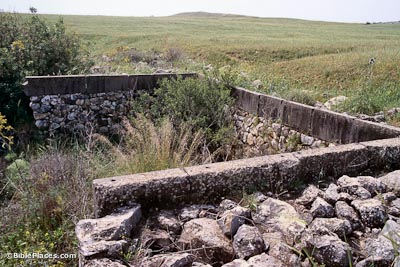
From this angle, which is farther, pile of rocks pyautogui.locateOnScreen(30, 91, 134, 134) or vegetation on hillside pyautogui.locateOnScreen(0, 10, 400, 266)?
pile of rocks pyautogui.locateOnScreen(30, 91, 134, 134)

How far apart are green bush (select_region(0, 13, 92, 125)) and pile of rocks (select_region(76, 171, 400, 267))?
215 inches

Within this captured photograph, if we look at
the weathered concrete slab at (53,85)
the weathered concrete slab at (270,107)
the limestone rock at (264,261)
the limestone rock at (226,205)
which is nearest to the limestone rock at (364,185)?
the limestone rock at (226,205)

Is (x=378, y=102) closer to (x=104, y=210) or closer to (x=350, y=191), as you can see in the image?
(x=350, y=191)

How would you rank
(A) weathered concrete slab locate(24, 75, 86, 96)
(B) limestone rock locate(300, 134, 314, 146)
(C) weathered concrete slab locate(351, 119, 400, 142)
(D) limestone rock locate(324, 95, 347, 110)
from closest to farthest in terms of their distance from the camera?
(C) weathered concrete slab locate(351, 119, 400, 142)
(B) limestone rock locate(300, 134, 314, 146)
(A) weathered concrete slab locate(24, 75, 86, 96)
(D) limestone rock locate(324, 95, 347, 110)

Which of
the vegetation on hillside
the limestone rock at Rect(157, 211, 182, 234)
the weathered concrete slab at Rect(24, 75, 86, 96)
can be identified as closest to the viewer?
the limestone rock at Rect(157, 211, 182, 234)

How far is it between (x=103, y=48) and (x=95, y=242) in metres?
19.0

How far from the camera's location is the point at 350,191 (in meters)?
2.84

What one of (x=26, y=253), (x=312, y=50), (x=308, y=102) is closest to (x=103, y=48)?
(x=312, y=50)

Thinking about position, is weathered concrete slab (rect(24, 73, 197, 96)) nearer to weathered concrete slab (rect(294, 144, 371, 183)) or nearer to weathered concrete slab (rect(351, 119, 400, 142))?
weathered concrete slab (rect(351, 119, 400, 142))

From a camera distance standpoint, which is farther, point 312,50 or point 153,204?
point 312,50

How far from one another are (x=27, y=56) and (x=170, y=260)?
730cm

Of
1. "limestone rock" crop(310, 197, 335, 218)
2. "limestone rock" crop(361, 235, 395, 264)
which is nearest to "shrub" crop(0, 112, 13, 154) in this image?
"limestone rock" crop(310, 197, 335, 218)

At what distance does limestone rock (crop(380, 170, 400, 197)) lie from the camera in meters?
2.91

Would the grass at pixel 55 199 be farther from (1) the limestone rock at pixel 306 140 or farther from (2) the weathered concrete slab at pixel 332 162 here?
(1) the limestone rock at pixel 306 140
